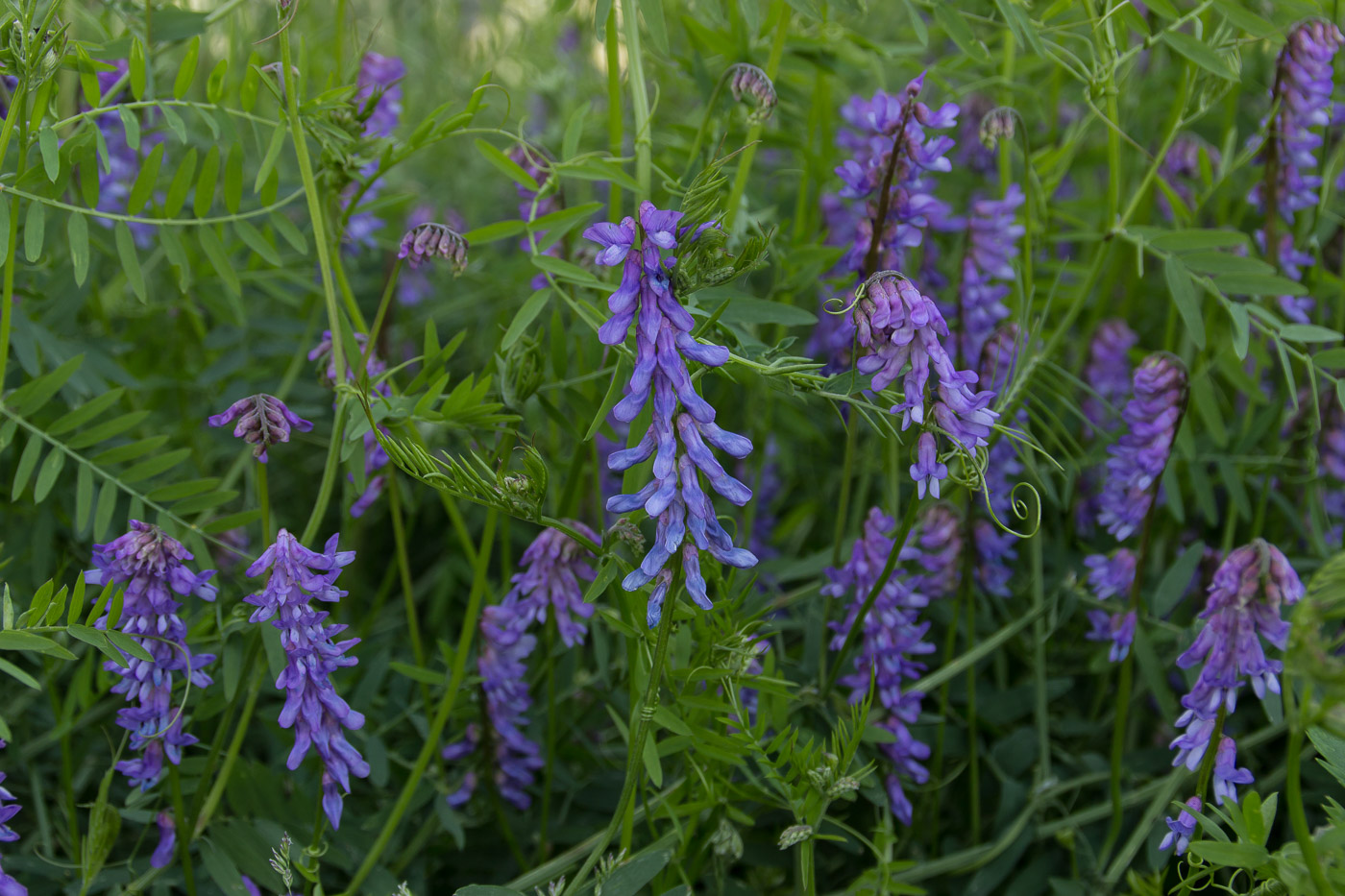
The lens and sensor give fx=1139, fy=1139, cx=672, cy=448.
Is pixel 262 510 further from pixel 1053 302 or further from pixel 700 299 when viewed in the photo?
pixel 1053 302

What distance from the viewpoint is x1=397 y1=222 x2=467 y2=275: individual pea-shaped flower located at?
4.19ft

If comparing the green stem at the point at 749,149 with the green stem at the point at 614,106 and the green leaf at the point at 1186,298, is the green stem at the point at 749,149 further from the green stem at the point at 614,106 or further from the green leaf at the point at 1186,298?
the green leaf at the point at 1186,298

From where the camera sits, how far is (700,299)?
1.51 meters

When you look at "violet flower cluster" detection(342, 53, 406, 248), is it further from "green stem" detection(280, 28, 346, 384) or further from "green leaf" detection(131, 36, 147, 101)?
"green stem" detection(280, 28, 346, 384)

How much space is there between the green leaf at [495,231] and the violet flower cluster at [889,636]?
23.6 inches

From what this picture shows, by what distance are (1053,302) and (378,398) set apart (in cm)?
131

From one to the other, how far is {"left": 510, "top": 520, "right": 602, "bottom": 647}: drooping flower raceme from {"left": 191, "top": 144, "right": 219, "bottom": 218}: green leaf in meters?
0.65

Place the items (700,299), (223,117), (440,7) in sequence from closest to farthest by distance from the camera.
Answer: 1. (700,299)
2. (223,117)
3. (440,7)

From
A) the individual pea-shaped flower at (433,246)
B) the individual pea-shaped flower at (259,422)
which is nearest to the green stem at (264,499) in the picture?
the individual pea-shaped flower at (259,422)

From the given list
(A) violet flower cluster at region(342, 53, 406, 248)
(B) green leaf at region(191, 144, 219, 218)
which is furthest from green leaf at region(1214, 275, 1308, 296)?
(B) green leaf at region(191, 144, 219, 218)

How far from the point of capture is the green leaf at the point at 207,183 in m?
1.55

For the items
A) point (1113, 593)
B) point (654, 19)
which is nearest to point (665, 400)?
point (654, 19)

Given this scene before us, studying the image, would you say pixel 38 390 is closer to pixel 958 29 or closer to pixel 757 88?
pixel 757 88

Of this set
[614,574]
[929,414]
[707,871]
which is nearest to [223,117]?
[614,574]
